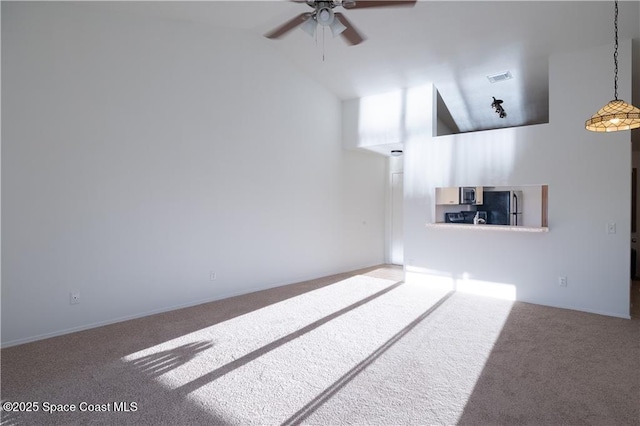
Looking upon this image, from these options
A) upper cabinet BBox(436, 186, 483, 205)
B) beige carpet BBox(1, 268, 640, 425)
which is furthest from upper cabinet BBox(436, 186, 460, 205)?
beige carpet BBox(1, 268, 640, 425)

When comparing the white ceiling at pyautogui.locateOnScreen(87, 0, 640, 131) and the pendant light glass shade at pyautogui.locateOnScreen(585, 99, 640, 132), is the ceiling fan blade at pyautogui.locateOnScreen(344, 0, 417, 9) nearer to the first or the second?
the white ceiling at pyautogui.locateOnScreen(87, 0, 640, 131)

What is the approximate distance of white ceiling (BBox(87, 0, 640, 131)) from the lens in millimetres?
3652

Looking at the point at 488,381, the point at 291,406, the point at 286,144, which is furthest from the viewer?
the point at 286,144

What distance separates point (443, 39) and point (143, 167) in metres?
3.89

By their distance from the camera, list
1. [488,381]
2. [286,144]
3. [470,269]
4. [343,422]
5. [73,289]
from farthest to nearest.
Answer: [286,144] < [470,269] < [73,289] < [488,381] < [343,422]

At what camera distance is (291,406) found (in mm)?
2215

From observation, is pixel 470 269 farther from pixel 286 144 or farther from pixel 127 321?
pixel 127 321

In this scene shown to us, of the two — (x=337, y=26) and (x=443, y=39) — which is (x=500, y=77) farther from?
(x=337, y=26)

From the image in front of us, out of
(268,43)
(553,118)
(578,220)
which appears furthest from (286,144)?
(578,220)

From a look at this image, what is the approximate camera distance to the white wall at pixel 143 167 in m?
3.20

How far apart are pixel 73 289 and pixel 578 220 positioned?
221 inches

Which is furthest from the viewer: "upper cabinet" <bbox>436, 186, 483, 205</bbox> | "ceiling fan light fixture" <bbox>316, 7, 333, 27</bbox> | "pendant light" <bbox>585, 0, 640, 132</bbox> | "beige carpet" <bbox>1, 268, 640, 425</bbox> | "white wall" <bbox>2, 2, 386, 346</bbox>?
"upper cabinet" <bbox>436, 186, 483, 205</bbox>

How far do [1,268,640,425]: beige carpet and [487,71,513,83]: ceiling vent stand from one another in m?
3.17

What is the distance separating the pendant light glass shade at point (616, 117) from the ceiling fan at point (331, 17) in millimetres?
1621
